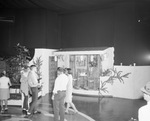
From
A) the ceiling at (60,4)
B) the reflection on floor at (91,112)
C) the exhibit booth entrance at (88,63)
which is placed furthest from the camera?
the exhibit booth entrance at (88,63)

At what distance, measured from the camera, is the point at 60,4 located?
30.2 ft

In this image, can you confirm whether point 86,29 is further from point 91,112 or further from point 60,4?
point 91,112

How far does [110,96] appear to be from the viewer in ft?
30.0

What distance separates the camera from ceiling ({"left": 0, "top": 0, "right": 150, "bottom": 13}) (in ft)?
28.7

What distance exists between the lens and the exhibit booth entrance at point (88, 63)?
9461 millimetres

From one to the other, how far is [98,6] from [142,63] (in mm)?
3358

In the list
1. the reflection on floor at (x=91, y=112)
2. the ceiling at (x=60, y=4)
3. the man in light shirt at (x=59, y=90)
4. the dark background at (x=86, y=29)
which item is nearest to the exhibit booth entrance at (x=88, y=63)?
the dark background at (x=86, y=29)

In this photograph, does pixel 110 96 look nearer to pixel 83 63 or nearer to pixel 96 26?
pixel 83 63

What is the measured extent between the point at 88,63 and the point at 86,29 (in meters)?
1.74

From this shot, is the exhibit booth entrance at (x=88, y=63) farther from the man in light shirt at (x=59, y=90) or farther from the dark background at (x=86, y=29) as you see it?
the man in light shirt at (x=59, y=90)

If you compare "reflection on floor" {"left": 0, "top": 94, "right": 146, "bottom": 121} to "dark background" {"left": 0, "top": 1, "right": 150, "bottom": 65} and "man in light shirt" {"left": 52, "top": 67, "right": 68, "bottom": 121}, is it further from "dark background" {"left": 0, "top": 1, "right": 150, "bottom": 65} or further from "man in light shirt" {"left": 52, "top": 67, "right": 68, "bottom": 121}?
"dark background" {"left": 0, "top": 1, "right": 150, "bottom": 65}

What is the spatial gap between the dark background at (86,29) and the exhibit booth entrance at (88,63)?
462 mm

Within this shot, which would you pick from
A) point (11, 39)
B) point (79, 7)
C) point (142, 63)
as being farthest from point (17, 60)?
point (142, 63)

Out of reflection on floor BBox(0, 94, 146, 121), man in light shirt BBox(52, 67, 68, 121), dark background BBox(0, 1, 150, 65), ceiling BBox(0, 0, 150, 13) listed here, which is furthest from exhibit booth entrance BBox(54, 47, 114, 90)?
man in light shirt BBox(52, 67, 68, 121)
